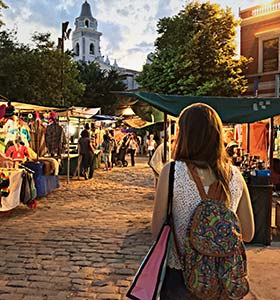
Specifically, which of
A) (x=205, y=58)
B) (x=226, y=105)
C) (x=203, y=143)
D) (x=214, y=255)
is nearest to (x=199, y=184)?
(x=203, y=143)

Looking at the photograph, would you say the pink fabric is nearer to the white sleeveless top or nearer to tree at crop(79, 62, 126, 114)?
the white sleeveless top

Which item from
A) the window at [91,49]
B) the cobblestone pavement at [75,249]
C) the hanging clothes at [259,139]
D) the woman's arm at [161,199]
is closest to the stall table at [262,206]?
the cobblestone pavement at [75,249]

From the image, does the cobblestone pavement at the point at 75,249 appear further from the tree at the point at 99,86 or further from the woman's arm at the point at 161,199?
the tree at the point at 99,86

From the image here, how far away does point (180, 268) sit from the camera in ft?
6.38

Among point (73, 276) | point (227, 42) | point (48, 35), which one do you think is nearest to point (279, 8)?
point (227, 42)

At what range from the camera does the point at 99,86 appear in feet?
120

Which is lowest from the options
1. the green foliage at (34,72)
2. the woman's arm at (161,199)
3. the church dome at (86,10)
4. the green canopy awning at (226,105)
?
the woman's arm at (161,199)

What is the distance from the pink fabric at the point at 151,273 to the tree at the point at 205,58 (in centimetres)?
1881

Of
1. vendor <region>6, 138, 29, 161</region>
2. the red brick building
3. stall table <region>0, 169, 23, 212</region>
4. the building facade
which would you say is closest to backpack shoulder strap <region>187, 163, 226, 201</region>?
stall table <region>0, 169, 23, 212</region>

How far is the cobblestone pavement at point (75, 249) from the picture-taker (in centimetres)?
408

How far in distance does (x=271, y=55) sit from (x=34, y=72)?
1373cm

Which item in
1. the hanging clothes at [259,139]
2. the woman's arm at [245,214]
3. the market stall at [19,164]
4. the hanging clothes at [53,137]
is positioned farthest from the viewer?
the hanging clothes at [53,137]

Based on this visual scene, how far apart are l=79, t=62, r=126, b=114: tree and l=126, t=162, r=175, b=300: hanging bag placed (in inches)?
1289

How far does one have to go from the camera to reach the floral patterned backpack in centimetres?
179
